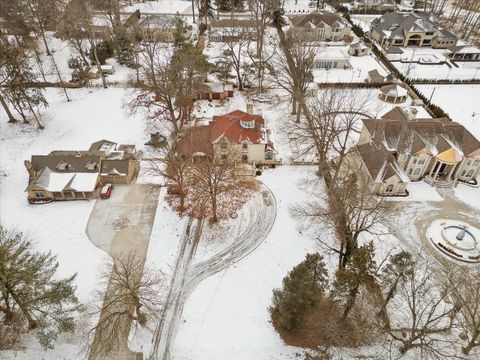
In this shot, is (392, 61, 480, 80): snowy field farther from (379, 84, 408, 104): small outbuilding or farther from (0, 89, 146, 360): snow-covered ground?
(0, 89, 146, 360): snow-covered ground

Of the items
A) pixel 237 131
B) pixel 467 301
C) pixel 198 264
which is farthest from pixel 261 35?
pixel 467 301

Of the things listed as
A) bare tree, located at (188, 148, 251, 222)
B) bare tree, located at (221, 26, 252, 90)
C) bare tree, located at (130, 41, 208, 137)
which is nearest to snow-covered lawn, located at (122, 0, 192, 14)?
bare tree, located at (221, 26, 252, 90)

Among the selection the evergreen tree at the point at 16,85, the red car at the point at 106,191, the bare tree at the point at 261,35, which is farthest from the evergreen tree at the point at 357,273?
the evergreen tree at the point at 16,85

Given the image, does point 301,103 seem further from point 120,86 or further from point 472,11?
point 472,11

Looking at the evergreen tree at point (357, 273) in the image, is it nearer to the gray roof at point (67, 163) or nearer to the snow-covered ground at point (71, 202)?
the snow-covered ground at point (71, 202)

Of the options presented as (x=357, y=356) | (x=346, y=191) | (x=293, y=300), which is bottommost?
(x=357, y=356)

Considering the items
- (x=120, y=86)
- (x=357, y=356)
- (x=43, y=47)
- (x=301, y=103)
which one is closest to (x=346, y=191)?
(x=357, y=356)

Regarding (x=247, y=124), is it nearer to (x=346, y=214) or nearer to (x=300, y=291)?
(x=346, y=214)
